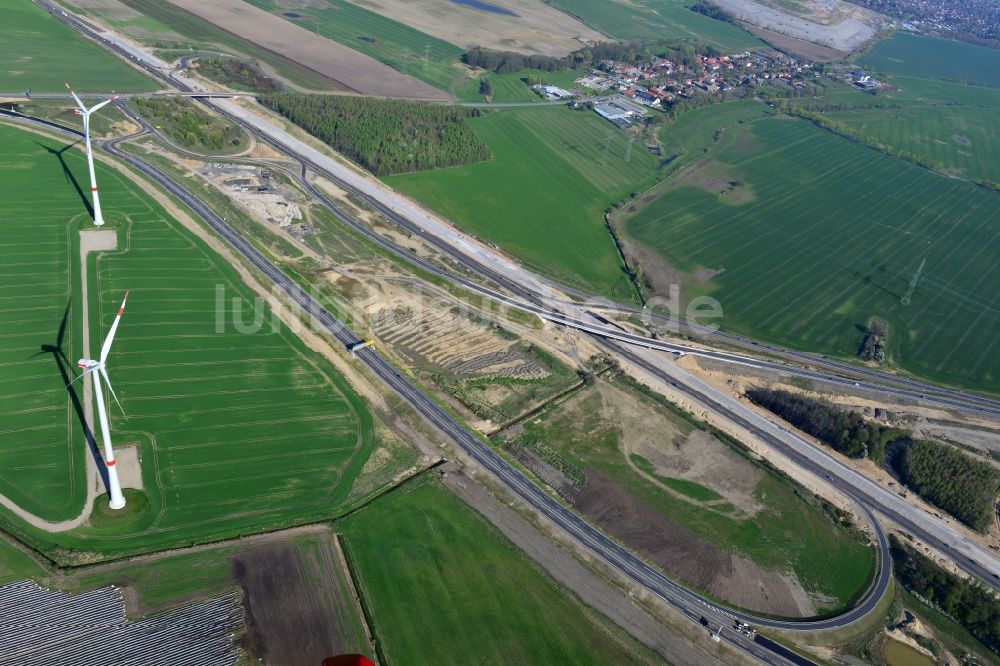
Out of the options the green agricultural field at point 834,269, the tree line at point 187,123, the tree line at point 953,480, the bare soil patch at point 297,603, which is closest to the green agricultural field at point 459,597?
the bare soil patch at point 297,603

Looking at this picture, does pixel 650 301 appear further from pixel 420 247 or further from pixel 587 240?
pixel 420 247

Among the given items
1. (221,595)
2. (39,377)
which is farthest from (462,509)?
(39,377)

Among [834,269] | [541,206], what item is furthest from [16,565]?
[834,269]

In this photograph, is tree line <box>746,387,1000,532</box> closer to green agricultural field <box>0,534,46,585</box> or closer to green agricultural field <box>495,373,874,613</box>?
green agricultural field <box>495,373,874,613</box>

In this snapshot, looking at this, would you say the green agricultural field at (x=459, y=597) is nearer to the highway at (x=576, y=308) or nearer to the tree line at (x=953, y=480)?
the highway at (x=576, y=308)

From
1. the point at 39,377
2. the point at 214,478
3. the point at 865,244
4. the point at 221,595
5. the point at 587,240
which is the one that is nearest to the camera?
the point at 221,595

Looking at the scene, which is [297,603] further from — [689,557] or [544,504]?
[689,557]

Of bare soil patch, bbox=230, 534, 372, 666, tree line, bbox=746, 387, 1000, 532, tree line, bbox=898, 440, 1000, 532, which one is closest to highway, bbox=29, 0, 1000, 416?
tree line, bbox=746, 387, 1000, 532
